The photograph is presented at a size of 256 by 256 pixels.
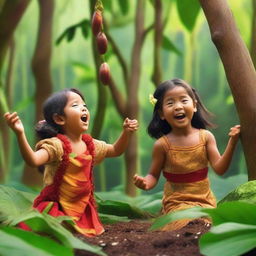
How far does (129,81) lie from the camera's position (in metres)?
3.26

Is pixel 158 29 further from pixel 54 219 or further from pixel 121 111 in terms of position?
pixel 54 219

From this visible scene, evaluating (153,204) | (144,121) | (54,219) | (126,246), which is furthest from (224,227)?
(144,121)

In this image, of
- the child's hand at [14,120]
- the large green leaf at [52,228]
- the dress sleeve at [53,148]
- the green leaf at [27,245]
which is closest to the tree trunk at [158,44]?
the dress sleeve at [53,148]

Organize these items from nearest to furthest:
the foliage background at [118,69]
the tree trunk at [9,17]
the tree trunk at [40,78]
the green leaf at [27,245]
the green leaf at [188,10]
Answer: the green leaf at [27,245], the green leaf at [188,10], the tree trunk at [9,17], the tree trunk at [40,78], the foliage background at [118,69]

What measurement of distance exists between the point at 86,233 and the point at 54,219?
0.19 m

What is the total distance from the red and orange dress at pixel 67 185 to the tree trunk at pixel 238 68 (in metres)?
0.40

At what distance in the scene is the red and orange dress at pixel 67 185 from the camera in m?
1.53

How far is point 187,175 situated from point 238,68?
31 centimetres

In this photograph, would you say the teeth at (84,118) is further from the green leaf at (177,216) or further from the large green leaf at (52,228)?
the green leaf at (177,216)

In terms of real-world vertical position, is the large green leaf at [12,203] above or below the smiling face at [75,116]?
below

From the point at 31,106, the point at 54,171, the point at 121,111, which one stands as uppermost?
the point at 31,106

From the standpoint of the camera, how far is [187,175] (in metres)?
1.67

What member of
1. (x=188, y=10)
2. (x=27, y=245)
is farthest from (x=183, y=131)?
(x=188, y=10)

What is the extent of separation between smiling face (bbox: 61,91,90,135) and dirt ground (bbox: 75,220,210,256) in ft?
0.88
